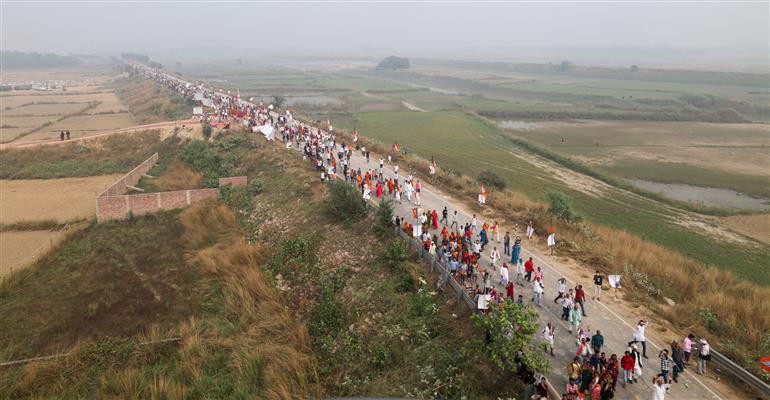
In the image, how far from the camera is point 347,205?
914 inches

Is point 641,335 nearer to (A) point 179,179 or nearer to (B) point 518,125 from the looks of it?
(A) point 179,179

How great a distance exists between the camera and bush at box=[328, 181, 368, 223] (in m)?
23.1

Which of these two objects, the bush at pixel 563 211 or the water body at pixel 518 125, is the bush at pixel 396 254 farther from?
the water body at pixel 518 125

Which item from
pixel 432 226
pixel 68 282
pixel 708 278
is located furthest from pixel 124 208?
pixel 708 278

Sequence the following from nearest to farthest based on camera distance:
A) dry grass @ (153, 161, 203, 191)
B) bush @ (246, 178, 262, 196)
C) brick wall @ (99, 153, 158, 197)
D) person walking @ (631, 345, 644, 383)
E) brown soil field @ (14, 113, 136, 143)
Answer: person walking @ (631, 345, 644, 383) < brick wall @ (99, 153, 158, 197) < bush @ (246, 178, 262, 196) < dry grass @ (153, 161, 203, 191) < brown soil field @ (14, 113, 136, 143)

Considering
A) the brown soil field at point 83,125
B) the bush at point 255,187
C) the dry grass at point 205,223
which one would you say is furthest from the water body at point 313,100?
the dry grass at point 205,223

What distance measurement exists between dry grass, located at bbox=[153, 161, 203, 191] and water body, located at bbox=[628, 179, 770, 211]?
3365 centimetres

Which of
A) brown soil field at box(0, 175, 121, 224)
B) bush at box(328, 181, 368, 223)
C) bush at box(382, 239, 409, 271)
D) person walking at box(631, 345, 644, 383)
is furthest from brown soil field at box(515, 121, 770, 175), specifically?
brown soil field at box(0, 175, 121, 224)

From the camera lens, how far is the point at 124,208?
28.1m

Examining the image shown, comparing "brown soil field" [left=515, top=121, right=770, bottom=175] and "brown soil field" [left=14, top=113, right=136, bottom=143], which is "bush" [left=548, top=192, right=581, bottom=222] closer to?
"brown soil field" [left=515, top=121, right=770, bottom=175]

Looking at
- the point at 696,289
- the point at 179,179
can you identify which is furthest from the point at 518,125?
the point at 696,289

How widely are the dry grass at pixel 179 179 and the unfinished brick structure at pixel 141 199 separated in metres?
2.19

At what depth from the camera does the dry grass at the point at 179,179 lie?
3266 cm

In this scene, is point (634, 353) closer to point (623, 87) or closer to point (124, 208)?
point (124, 208)
